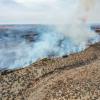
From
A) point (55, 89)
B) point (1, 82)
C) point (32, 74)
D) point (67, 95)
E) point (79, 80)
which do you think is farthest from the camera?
point (32, 74)

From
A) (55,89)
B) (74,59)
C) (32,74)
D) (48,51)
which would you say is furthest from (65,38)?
(55,89)

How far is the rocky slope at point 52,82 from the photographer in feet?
61.5

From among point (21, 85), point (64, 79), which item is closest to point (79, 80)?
point (64, 79)

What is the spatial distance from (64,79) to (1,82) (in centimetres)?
513

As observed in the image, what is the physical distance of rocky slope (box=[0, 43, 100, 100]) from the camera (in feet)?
61.5

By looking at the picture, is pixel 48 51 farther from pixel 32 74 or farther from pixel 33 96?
pixel 33 96

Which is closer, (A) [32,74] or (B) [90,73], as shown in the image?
(B) [90,73]

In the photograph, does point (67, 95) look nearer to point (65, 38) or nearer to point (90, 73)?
point (90, 73)

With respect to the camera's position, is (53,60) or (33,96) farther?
(53,60)

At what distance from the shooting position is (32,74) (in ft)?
80.7

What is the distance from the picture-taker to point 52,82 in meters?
21.4

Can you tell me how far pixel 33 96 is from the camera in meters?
19.3

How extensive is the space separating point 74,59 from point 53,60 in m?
2.48

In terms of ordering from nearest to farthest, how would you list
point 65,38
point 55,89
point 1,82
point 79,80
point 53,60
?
point 55,89 < point 79,80 < point 1,82 < point 53,60 < point 65,38
